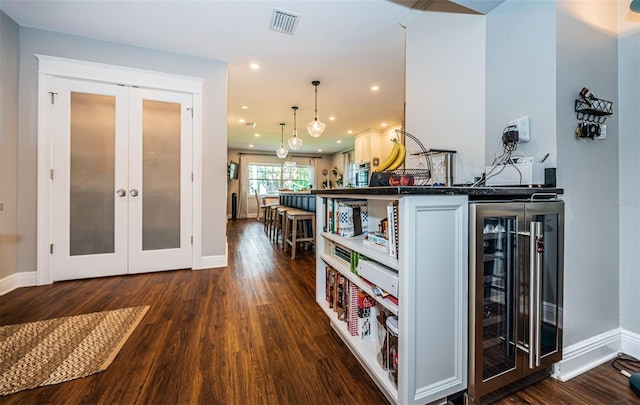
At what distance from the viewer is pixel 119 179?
258cm

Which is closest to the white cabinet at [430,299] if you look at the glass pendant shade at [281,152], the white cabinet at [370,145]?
the glass pendant shade at [281,152]

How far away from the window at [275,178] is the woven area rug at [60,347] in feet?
24.3

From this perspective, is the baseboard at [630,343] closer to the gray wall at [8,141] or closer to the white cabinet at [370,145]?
the gray wall at [8,141]

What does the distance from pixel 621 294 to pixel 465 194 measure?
1.39 m

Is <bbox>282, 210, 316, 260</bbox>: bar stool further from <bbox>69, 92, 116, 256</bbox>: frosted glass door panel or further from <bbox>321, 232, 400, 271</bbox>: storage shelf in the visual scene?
<bbox>69, 92, 116, 256</bbox>: frosted glass door panel

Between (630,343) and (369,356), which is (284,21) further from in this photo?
(630,343)

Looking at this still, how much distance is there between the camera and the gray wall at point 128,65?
2.27 m

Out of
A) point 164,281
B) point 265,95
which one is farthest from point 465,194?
point 265,95

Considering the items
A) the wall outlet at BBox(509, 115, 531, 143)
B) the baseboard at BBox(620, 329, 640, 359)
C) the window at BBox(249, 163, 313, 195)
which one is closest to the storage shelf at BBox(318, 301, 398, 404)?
the wall outlet at BBox(509, 115, 531, 143)

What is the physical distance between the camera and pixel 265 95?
4.04 m

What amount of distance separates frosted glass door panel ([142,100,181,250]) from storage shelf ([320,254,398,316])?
2.05 m

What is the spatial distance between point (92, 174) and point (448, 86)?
347 cm

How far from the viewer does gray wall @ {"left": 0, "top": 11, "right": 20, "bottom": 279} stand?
2082 mm

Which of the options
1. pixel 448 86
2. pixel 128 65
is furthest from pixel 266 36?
pixel 448 86
